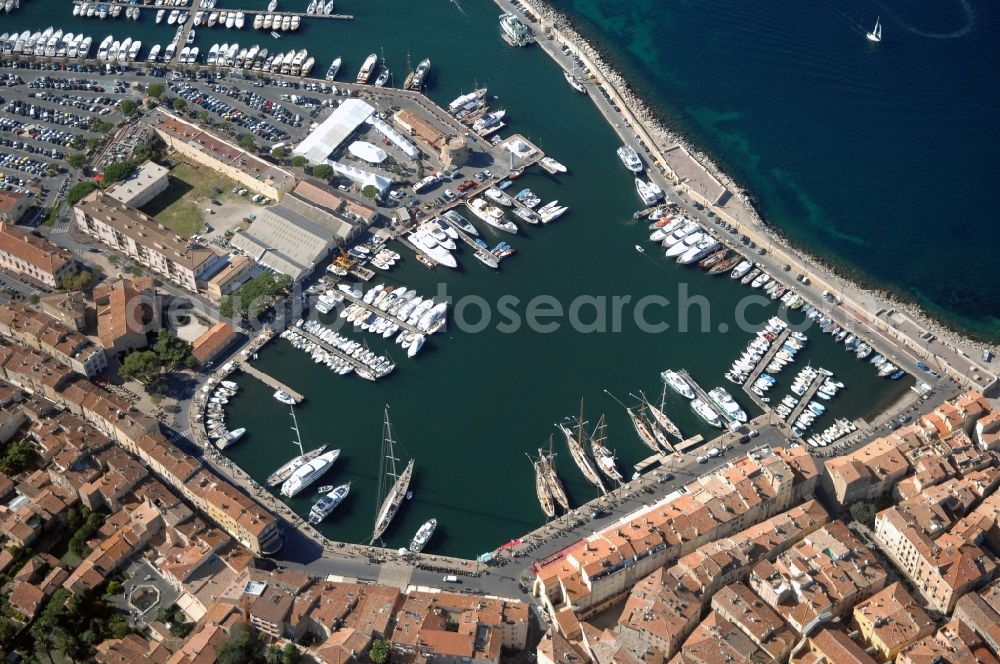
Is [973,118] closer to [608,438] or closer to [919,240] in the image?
[919,240]

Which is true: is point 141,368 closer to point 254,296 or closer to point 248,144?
point 254,296

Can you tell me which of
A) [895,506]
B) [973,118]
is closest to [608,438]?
[895,506]

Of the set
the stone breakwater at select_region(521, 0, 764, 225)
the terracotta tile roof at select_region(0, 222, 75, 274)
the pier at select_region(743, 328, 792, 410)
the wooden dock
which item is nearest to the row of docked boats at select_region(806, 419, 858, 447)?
the pier at select_region(743, 328, 792, 410)

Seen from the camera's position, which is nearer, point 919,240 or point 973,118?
point 919,240

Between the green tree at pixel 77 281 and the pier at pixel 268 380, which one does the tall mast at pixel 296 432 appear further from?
the green tree at pixel 77 281

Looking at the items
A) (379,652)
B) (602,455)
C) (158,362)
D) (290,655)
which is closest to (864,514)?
(602,455)

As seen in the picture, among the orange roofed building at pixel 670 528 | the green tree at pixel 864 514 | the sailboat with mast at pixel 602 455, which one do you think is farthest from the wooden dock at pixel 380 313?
the green tree at pixel 864 514
